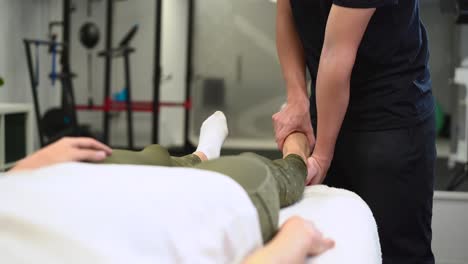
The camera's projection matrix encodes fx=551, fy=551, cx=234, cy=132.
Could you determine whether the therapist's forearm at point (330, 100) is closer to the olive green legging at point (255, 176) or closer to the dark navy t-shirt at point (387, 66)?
the dark navy t-shirt at point (387, 66)

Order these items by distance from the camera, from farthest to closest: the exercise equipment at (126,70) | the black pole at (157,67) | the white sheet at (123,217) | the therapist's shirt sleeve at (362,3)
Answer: the black pole at (157,67) → the exercise equipment at (126,70) → the therapist's shirt sleeve at (362,3) → the white sheet at (123,217)

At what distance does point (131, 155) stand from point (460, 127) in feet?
13.2

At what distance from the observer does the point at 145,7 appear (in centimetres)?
561

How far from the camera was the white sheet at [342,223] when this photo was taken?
801 millimetres

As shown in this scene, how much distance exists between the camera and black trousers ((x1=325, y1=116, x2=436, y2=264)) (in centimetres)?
121

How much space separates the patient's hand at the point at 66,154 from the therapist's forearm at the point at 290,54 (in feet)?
2.17

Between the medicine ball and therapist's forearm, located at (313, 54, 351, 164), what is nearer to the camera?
therapist's forearm, located at (313, 54, 351, 164)

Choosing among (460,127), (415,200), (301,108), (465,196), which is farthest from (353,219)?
(460,127)

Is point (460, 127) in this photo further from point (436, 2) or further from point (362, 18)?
point (362, 18)

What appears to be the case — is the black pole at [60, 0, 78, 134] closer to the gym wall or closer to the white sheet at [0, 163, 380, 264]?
the gym wall

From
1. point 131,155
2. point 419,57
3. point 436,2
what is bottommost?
point 131,155

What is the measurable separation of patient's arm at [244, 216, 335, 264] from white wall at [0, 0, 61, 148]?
14.4 feet

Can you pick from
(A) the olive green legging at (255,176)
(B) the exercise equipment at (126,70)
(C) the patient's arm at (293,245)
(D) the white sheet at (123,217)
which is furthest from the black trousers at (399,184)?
(B) the exercise equipment at (126,70)

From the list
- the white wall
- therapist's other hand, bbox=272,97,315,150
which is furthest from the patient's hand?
the white wall
